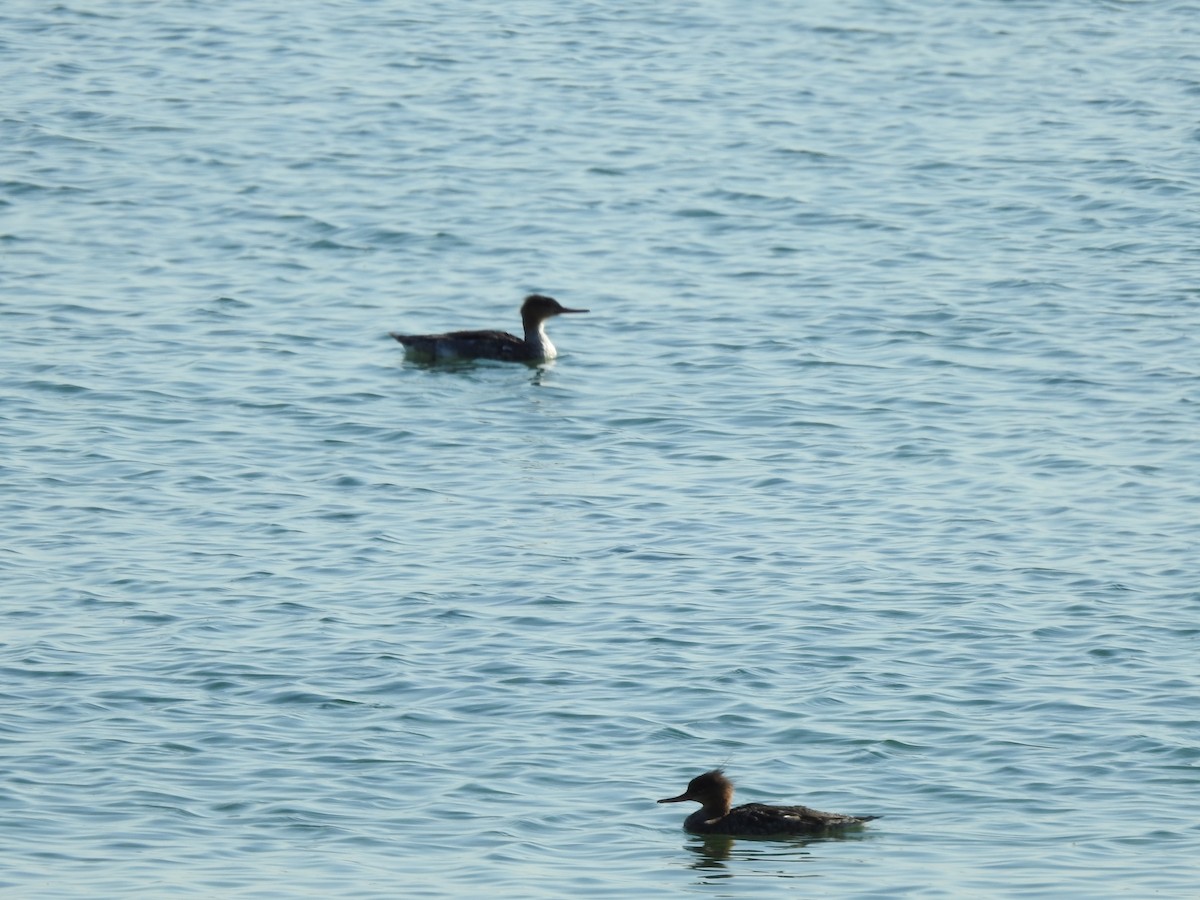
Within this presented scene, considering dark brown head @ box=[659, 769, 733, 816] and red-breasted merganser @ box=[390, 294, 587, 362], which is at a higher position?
red-breasted merganser @ box=[390, 294, 587, 362]

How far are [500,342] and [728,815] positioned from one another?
35.7 feet

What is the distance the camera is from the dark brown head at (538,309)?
901 inches

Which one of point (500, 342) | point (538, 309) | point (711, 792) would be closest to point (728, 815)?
point (711, 792)

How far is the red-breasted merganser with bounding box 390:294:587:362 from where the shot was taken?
22.3 meters

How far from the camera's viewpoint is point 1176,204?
2700cm

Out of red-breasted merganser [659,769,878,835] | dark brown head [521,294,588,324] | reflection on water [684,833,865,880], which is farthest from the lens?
dark brown head [521,294,588,324]

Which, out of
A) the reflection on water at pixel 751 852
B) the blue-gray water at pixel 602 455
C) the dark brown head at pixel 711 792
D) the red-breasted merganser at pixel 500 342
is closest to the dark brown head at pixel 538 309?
the red-breasted merganser at pixel 500 342

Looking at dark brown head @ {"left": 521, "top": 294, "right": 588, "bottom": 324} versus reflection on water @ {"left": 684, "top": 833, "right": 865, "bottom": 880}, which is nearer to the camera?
reflection on water @ {"left": 684, "top": 833, "right": 865, "bottom": 880}

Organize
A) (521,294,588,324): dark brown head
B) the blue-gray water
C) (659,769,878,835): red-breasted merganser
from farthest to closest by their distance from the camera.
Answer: (521,294,588,324): dark brown head
the blue-gray water
(659,769,878,835): red-breasted merganser

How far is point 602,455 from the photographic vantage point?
781 inches

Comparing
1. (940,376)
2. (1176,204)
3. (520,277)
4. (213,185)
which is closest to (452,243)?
(520,277)

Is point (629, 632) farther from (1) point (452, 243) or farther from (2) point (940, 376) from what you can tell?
(1) point (452, 243)

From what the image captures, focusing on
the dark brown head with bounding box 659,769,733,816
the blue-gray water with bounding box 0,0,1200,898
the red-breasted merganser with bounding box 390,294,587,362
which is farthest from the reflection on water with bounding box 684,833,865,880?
the red-breasted merganser with bounding box 390,294,587,362

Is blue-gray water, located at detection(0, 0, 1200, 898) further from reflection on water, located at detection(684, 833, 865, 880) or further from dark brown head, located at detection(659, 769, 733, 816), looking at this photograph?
dark brown head, located at detection(659, 769, 733, 816)
